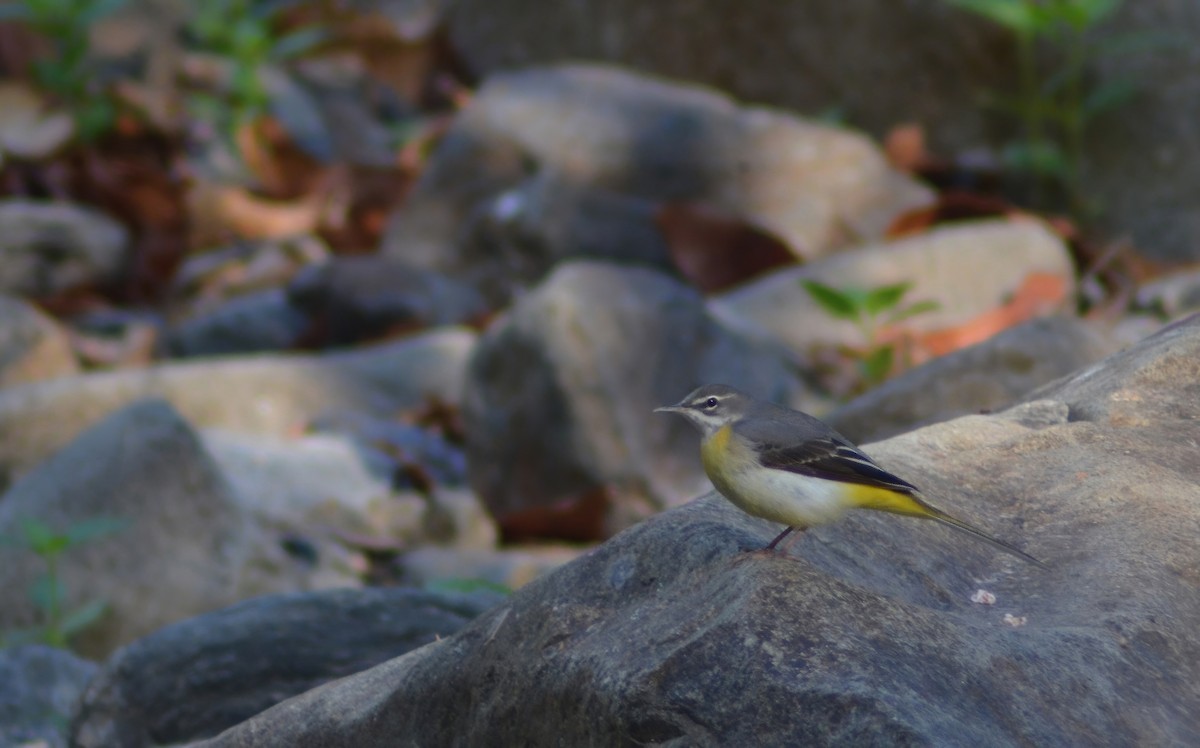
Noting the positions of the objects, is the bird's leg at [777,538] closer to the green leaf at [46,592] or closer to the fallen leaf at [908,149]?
the green leaf at [46,592]

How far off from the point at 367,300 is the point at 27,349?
2060 mm

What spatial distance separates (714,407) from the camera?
3.35 m

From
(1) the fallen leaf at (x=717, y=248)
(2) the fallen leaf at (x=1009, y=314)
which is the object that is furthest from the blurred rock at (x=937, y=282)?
(1) the fallen leaf at (x=717, y=248)

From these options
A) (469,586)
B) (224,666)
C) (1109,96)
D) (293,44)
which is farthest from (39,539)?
(293,44)

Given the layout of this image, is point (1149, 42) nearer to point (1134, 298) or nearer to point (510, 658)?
point (1134, 298)

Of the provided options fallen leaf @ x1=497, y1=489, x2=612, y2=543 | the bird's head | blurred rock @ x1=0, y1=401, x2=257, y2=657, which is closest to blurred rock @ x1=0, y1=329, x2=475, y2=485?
blurred rock @ x1=0, y1=401, x2=257, y2=657

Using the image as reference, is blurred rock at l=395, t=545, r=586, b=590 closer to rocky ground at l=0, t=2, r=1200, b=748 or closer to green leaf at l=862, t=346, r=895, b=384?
rocky ground at l=0, t=2, r=1200, b=748

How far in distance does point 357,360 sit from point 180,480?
279 cm

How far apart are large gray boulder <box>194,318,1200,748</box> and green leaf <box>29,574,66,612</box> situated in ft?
6.69

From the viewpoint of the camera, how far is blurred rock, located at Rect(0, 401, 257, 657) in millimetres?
5895

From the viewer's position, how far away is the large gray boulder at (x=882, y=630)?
7.84ft

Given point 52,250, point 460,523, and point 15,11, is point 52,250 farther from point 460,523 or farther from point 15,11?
point 460,523

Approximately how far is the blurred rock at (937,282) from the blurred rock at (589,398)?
924mm

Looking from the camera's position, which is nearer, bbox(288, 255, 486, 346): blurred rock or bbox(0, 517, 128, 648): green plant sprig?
bbox(0, 517, 128, 648): green plant sprig
